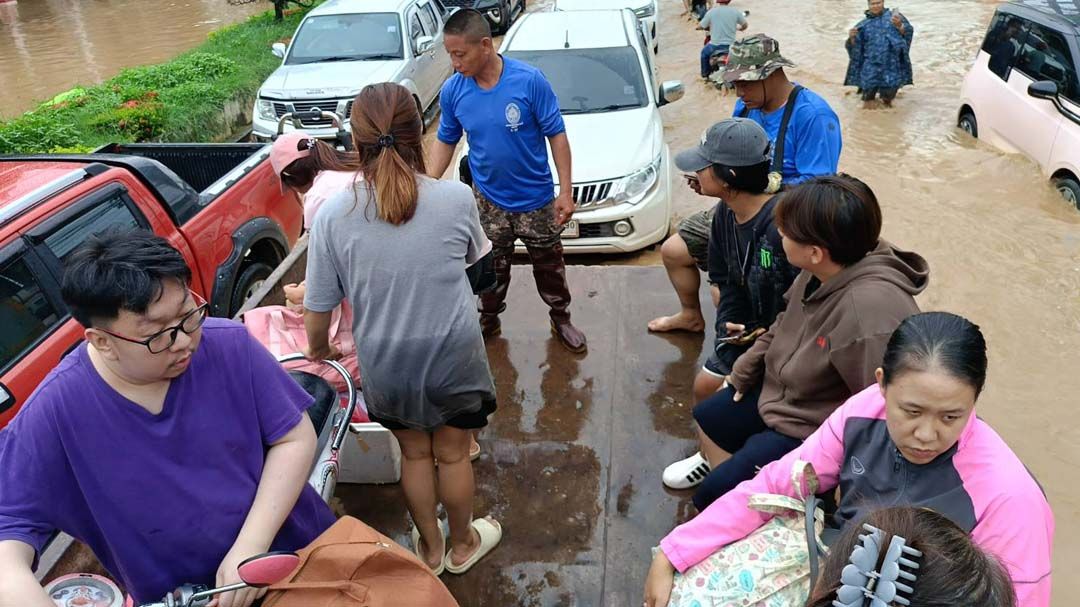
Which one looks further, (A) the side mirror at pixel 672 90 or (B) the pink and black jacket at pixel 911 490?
(A) the side mirror at pixel 672 90

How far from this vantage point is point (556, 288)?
4062 millimetres

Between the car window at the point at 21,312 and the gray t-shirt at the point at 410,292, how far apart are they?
1.81 meters

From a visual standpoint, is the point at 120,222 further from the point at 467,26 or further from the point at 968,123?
the point at 968,123

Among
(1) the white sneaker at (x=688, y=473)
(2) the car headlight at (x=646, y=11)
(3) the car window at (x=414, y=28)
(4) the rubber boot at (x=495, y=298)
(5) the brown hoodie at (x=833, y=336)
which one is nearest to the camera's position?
(5) the brown hoodie at (x=833, y=336)

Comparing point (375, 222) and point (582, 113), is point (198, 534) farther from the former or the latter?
point (582, 113)

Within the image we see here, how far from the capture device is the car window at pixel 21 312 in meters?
3.20

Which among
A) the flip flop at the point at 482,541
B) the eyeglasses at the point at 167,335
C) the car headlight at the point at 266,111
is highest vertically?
the eyeglasses at the point at 167,335

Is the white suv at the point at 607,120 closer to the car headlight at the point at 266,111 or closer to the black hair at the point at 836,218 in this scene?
the car headlight at the point at 266,111

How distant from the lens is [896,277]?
217 cm

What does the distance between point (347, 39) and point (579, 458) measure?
8445 millimetres

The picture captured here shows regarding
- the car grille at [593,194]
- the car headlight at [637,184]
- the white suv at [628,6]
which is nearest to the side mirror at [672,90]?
the car headlight at [637,184]

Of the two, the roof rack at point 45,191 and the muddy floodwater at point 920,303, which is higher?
the roof rack at point 45,191

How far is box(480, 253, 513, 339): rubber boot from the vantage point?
4.09m

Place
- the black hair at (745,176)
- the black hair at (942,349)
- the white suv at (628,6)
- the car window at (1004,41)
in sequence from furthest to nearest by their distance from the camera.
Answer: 1. the white suv at (628,6)
2. the car window at (1004,41)
3. the black hair at (745,176)
4. the black hair at (942,349)
